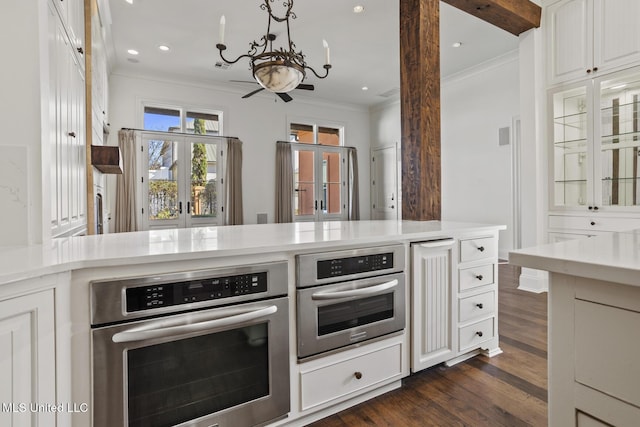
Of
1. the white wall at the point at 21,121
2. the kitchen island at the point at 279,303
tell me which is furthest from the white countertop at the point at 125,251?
the white wall at the point at 21,121

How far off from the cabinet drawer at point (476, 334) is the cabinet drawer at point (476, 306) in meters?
0.06

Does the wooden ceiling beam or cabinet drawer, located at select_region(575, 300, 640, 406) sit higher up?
the wooden ceiling beam

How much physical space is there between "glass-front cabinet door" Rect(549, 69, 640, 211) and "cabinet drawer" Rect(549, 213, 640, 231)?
0.09 meters

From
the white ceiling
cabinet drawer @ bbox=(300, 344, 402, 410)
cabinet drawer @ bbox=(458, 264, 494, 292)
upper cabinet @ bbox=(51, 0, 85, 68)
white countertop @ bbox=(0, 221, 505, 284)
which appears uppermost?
the white ceiling

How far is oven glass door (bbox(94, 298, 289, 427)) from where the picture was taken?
3.61ft

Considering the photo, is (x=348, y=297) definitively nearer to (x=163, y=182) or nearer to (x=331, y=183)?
(x=163, y=182)

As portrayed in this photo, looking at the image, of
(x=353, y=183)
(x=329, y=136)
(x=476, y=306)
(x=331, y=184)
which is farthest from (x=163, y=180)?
(x=476, y=306)

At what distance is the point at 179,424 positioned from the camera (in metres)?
1.21

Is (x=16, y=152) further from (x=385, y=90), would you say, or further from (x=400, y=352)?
(x=385, y=90)

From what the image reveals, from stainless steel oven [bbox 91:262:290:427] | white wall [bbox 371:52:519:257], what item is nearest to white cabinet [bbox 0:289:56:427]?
stainless steel oven [bbox 91:262:290:427]

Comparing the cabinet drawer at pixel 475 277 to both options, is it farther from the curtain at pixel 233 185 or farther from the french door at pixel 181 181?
the french door at pixel 181 181

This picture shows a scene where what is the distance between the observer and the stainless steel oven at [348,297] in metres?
1.47

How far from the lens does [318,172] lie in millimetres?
7449

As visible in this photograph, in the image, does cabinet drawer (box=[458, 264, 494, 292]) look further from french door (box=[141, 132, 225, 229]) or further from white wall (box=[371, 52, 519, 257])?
french door (box=[141, 132, 225, 229])
